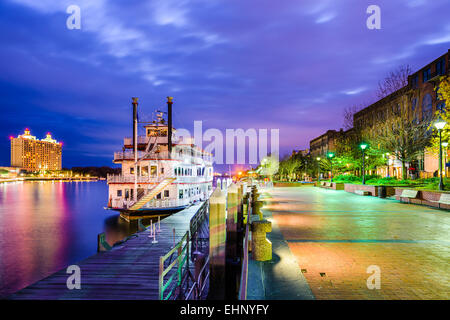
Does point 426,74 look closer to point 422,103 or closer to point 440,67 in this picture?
point 440,67

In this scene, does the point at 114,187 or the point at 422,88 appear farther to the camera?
the point at 422,88

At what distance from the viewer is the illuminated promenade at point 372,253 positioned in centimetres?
452

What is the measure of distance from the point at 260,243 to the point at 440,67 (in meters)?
47.2

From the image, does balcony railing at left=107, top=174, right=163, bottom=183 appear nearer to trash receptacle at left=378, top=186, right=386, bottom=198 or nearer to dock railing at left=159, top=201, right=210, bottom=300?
dock railing at left=159, top=201, right=210, bottom=300

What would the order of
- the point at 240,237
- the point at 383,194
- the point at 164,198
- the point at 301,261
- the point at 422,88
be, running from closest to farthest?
1. the point at 301,261
2. the point at 240,237
3. the point at 383,194
4. the point at 164,198
5. the point at 422,88

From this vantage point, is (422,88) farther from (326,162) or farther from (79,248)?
(79,248)

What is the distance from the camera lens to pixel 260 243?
5801 mm

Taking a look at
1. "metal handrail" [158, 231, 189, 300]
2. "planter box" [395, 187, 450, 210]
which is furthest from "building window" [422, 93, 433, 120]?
"metal handrail" [158, 231, 189, 300]

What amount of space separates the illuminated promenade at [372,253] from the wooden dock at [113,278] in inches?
187

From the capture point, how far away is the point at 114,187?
95.7ft
